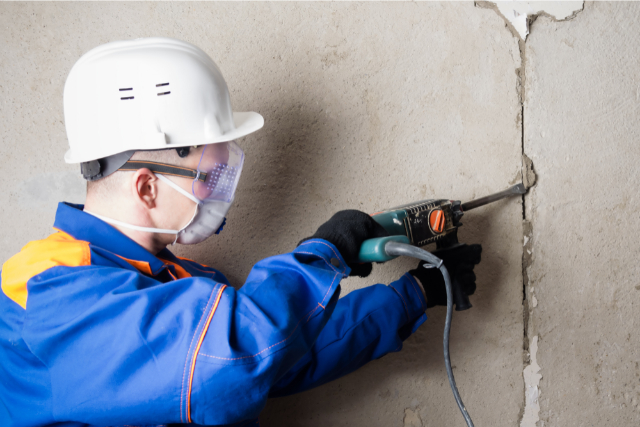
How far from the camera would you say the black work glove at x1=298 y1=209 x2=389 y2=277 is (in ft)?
3.52

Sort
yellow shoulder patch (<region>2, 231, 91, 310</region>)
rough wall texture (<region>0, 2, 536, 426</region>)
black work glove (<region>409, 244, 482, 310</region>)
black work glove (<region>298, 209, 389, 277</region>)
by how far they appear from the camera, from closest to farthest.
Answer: yellow shoulder patch (<region>2, 231, 91, 310</region>) < black work glove (<region>298, 209, 389, 277</region>) < black work glove (<region>409, 244, 482, 310</region>) < rough wall texture (<region>0, 2, 536, 426</region>)

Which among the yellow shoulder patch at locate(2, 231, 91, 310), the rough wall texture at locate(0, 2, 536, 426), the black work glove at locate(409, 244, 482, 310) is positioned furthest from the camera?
the rough wall texture at locate(0, 2, 536, 426)

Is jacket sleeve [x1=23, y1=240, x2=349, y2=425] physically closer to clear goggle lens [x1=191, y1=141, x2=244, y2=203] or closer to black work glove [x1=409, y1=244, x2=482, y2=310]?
clear goggle lens [x1=191, y1=141, x2=244, y2=203]

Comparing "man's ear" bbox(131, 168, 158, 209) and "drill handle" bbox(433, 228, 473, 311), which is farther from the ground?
"man's ear" bbox(131, 168, 158, 209)

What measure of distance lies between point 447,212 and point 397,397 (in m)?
0.75

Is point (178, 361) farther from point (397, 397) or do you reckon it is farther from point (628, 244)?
point (628, 244)

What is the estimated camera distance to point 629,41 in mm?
1304

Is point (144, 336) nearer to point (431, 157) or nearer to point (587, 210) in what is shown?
point (431, 157)

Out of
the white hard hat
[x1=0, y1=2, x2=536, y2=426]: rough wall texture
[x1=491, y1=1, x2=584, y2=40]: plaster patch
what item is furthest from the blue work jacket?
[x1=491, y1=1, x2=584, y2=40]: plaster patch

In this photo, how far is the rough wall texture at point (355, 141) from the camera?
1405 millimetres

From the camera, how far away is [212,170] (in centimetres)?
120

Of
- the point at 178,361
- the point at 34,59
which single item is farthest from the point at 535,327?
the point at 34,59

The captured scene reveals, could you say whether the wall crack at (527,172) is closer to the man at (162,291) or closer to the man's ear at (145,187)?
the man at (162,291)

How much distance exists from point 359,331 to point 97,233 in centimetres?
81
